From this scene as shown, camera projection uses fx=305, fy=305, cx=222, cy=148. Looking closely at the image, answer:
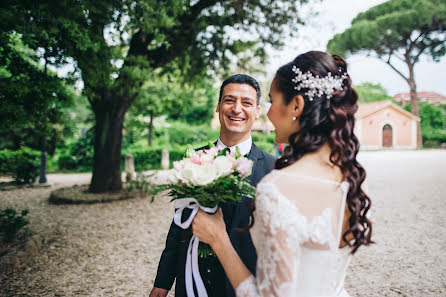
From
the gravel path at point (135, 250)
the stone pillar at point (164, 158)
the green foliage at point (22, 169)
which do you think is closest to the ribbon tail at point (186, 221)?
the gravel path at point (135, 250)

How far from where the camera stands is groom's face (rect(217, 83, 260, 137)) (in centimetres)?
244

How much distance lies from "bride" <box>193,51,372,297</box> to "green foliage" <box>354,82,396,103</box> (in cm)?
7147

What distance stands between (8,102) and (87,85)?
1804mm

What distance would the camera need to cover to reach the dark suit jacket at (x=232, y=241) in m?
1.93

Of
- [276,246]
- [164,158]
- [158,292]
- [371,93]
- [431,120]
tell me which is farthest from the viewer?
[371,93]

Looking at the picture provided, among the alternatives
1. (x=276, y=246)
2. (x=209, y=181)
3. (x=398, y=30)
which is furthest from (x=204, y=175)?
(x=398, y=30)

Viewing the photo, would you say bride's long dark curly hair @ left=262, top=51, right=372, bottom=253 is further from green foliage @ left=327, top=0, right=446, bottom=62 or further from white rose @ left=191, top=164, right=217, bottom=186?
green foliage @ left=327, top=0, right=446, bottom=62

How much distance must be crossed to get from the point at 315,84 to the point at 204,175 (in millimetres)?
665

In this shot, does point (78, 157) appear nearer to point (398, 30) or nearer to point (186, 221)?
point (186, 221)

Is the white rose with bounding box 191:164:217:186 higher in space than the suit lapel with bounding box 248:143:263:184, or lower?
lower

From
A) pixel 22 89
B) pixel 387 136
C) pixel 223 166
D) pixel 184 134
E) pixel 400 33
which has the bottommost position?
pixel 223 166

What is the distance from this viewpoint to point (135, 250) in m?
6.11

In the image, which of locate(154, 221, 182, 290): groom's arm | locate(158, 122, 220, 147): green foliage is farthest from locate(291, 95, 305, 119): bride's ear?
locate(158, 122, 220, 147): green foliage

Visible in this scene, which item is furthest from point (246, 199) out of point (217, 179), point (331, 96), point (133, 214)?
point (133, 214)
